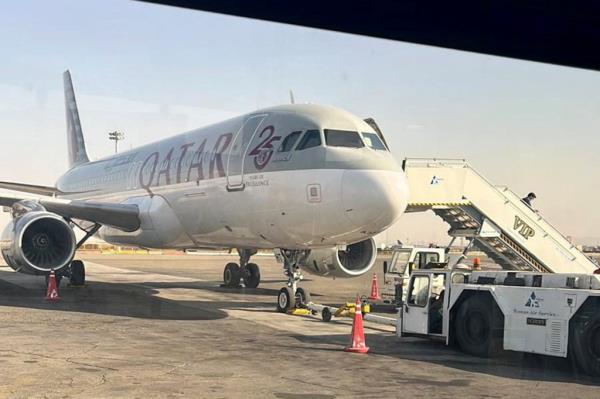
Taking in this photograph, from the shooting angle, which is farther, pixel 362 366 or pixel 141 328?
pixel 141 328

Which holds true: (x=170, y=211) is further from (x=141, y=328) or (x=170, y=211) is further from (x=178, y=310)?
(x=141, y=328)

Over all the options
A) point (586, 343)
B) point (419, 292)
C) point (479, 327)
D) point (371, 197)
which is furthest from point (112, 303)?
point (586, 343)

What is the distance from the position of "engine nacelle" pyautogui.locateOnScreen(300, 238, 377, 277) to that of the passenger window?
202 inches

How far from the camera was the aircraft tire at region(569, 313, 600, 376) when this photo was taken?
29.6 feet

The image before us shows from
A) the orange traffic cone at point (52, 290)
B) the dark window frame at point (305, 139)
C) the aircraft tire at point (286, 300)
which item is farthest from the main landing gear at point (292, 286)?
the orange traffic cone at point (52, 290)

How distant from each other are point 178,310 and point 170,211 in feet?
10.6

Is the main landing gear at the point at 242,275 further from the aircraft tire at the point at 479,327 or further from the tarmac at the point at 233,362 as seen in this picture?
the aircraft tire at the point at 479,327

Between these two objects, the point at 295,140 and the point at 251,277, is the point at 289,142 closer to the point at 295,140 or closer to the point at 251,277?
the point at 295,140

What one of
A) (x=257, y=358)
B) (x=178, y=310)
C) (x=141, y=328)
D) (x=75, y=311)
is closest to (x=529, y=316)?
(x=257, y=358)

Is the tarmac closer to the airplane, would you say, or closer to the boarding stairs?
the airplane

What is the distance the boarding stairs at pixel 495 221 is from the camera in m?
19.4

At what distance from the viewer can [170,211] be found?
58.3 feet

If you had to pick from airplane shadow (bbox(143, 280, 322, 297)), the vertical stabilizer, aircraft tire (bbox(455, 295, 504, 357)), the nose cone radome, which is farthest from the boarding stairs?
the vertical stabilizer

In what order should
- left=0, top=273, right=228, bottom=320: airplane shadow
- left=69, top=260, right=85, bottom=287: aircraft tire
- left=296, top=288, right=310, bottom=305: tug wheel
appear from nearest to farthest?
left=0, top=273, right=228, bottom=320: airplane shadow → left=296, top=288, right=310, bottom=305: tug wheel → left=69, top=260, right=85, bottom=287: aircraft tire
